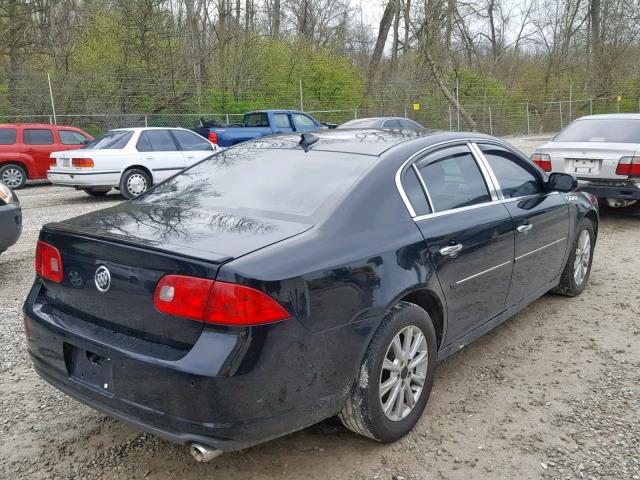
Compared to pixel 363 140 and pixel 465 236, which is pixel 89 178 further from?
pixel 465 236

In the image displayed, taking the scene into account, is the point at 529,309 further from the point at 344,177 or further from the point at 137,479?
the point at 137,479

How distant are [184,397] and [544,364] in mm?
2621

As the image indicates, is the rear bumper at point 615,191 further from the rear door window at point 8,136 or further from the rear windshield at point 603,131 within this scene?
the rear door window at point 8,136

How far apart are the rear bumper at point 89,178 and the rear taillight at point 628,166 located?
28.0ft

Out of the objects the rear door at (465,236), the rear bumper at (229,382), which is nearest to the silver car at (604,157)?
the rear door at (465,236)

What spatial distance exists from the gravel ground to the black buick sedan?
23 cm

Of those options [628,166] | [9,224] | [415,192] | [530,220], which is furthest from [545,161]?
[9,224]

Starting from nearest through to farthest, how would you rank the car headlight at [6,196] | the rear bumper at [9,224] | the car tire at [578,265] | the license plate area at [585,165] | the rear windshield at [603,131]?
the car tire at [578,265], the rear bumper at [9,224], the car headlight at [6,196], the license plate area at [585,165], the rear windshield at [603,131]

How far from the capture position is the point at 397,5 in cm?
2430

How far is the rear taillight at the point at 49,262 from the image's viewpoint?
9.87 feet

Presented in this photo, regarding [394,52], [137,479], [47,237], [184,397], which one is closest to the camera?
[184,397]

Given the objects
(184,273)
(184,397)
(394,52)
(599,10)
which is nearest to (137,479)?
(184,397)

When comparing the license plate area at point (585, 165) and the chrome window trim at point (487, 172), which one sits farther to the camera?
the license plate area at point (585, 165)

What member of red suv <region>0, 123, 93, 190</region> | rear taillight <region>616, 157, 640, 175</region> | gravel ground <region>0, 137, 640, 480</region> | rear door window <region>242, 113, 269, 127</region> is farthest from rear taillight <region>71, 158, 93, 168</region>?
rear taillight <region>616, 157, 640, 175</region>
